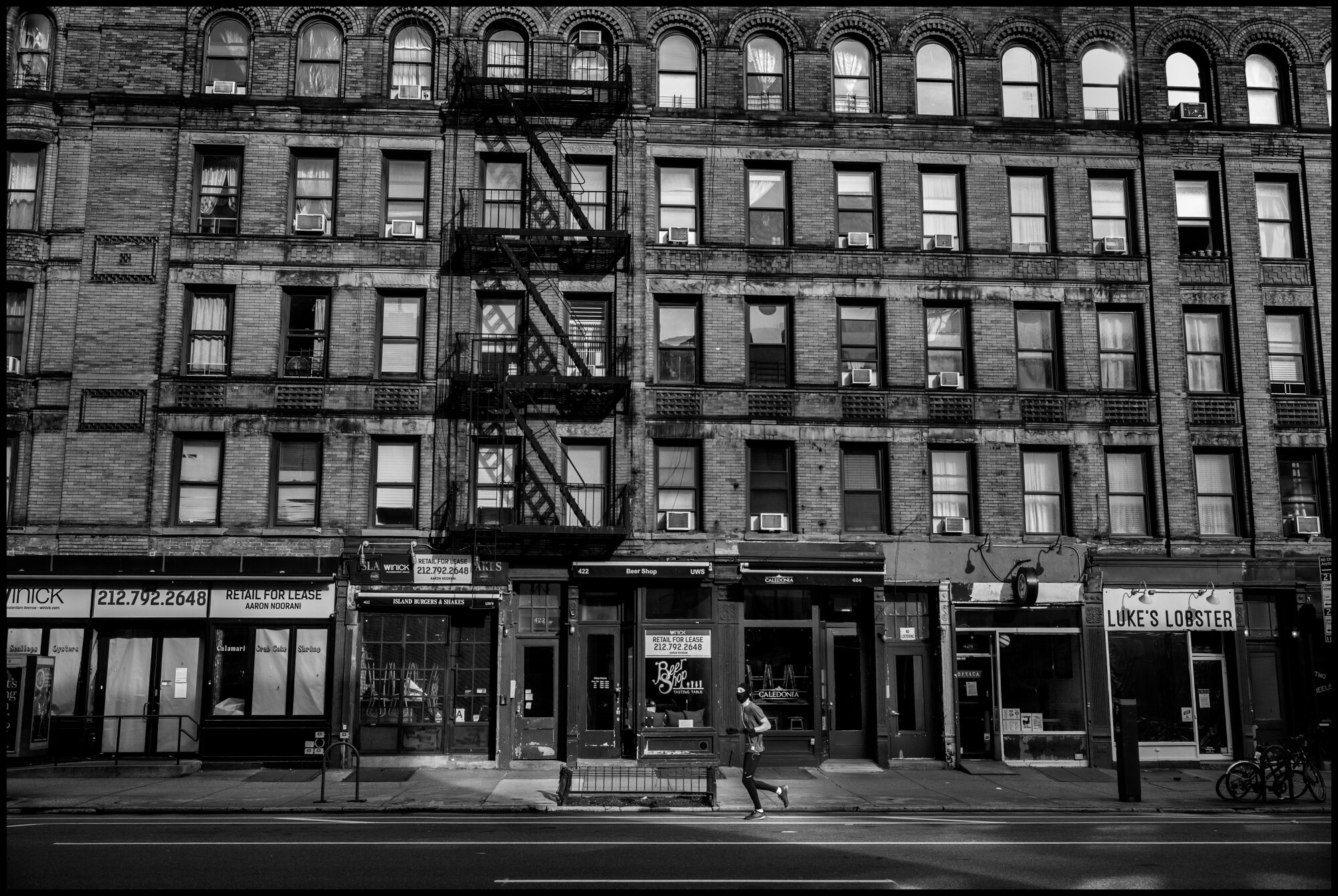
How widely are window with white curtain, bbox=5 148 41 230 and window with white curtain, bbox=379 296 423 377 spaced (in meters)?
8.03

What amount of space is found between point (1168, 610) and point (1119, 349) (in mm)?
6187

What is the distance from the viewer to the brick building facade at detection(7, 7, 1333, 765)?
901 inches

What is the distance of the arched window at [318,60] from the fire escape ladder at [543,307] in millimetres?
5862

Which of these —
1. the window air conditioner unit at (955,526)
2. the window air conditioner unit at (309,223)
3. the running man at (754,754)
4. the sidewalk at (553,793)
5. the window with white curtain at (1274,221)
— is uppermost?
the window with white curtain at (1274,221)

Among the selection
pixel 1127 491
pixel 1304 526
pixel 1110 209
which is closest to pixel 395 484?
pixel 1127 491

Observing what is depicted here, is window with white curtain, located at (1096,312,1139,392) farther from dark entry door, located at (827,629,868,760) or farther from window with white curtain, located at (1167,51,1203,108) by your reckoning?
dark entry door, located at (827,629,868,760)

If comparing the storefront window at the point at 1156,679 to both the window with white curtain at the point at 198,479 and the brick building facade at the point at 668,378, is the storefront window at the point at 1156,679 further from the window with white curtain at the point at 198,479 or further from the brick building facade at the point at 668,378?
the window with white curtain at the point at 198,479

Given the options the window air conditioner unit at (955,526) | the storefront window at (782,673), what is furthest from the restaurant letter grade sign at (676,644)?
the window air conditioner unit at (955,526)

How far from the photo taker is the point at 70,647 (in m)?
22.3

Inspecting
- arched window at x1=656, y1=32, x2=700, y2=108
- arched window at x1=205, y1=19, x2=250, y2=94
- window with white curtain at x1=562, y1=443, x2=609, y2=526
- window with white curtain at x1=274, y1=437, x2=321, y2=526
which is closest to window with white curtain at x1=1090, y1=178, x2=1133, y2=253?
arched window at x1=656, y1=32, x2=700, y2=108

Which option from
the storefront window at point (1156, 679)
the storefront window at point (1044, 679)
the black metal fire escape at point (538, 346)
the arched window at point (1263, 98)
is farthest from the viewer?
the arched window at point (1263, 98)

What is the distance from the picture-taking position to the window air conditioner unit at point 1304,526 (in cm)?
2458

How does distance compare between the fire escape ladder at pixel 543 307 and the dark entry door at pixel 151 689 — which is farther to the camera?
the fire escape ladder at pixel 543 307

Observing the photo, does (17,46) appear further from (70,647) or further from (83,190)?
(70,647)
